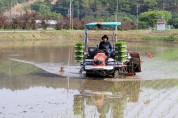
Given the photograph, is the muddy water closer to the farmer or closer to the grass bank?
the farmer

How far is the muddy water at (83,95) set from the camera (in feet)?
30.7

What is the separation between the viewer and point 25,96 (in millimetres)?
11430

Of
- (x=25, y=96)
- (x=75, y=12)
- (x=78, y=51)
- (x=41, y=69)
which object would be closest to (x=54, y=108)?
(x=25, y=96)

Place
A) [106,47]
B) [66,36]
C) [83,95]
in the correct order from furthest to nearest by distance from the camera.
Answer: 1. [66,36]
2. [106,47]
3. [83,95]

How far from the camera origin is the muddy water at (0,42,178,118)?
30.7 feet

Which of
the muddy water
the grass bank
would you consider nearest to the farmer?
the muddy water

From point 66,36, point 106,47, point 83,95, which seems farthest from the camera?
point 66,36

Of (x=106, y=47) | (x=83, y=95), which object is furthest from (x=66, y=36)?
(x=83, y=95)

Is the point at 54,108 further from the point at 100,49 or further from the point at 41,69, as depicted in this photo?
the point at 41,69

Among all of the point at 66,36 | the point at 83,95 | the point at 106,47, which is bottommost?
the point at 83,95

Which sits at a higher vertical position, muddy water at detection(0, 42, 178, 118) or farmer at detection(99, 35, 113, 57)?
farmer at detection(99, 35, 113, 57)

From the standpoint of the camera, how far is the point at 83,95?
38.5 ft

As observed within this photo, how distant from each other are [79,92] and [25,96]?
1.72 meters

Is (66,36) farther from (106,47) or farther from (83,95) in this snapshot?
(83,95)
